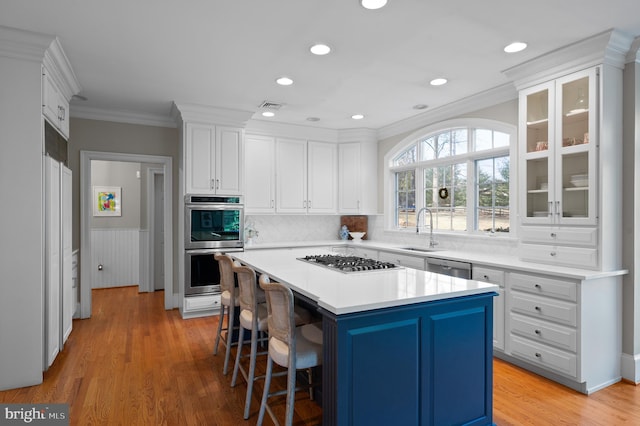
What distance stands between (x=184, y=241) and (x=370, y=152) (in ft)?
10.3

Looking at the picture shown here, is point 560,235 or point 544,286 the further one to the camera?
point 560,235

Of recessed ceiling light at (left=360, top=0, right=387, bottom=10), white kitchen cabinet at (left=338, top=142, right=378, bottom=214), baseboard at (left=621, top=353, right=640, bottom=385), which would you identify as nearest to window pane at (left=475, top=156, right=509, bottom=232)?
baseboard at (left=621, top=353, right=640, bottom=385)

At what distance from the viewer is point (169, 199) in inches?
205

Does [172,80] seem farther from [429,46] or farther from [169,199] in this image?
[429,46]

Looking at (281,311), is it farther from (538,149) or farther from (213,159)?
(213,159)

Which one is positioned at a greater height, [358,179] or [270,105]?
[270,105]

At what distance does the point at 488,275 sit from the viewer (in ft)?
11.3

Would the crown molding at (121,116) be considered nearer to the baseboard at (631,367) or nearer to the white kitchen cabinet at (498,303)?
the white kitchen cabinet at (498,303)

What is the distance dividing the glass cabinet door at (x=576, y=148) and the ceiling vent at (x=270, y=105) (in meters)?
2.93

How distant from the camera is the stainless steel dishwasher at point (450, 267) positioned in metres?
3.64

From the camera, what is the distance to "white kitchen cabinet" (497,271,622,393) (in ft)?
9.10

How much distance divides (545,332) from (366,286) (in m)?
1.79

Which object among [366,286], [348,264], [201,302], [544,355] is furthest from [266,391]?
[201,302]

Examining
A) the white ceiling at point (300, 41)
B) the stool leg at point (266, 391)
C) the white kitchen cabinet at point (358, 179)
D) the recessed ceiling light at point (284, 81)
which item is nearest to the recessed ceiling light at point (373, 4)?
the white ceiling at point (300, 41)
